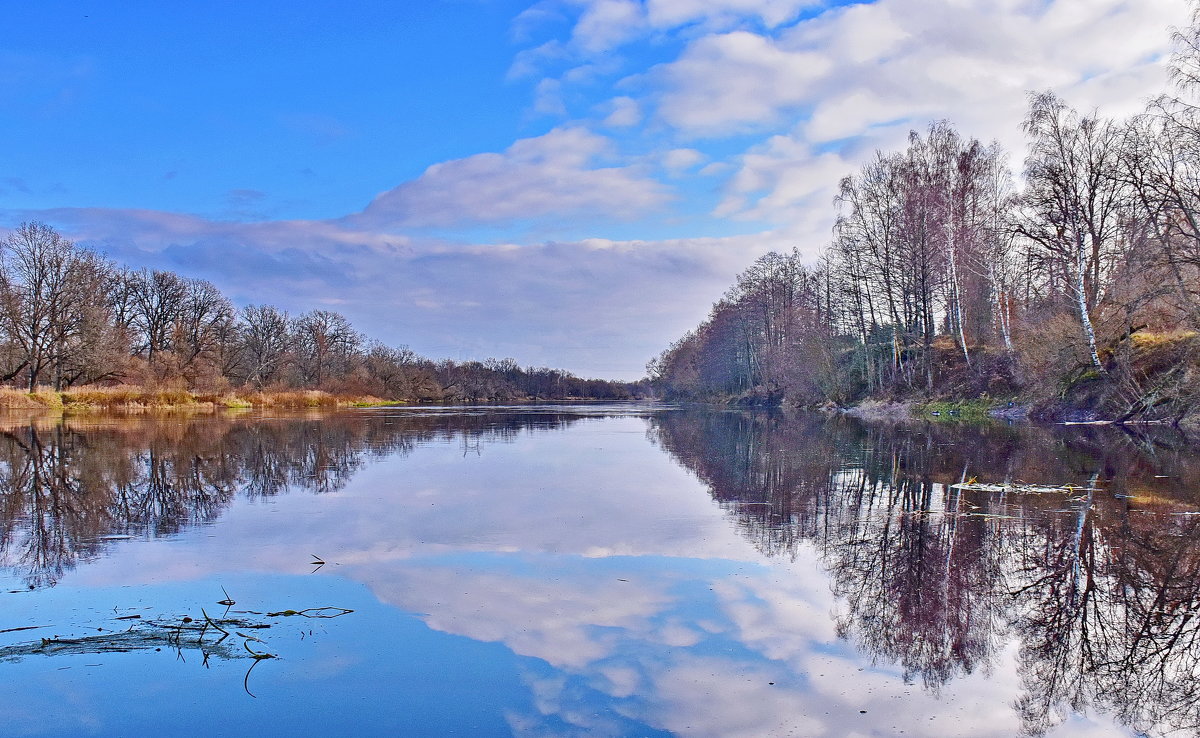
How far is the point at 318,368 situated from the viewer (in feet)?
261

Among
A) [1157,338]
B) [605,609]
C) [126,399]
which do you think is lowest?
[605,609]

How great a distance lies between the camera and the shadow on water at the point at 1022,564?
3943 mm

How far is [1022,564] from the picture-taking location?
6.04 meters

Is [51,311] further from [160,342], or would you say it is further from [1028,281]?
[1028,281]

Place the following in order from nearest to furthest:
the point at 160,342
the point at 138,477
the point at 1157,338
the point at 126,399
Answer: the point at 138,477
the point at 1157,338
the point at 126,399
the point at 160,342

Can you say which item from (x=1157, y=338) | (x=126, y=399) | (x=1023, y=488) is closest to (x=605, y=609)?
(x=1023, y=488)

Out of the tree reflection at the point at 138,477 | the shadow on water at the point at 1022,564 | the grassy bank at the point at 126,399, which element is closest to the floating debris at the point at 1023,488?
the shadow on water at the point at 1022,564

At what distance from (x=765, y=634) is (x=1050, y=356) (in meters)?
23.9

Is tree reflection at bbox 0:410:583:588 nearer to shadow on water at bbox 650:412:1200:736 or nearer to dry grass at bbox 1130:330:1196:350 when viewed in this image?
shadow on water at bbox 650:412:1200:736

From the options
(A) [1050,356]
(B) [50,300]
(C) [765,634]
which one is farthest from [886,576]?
(B) [50,300]

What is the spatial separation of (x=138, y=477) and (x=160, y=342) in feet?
192

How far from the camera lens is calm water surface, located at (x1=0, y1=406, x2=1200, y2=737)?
3516 mm

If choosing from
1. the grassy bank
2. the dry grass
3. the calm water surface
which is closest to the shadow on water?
the calm water surface

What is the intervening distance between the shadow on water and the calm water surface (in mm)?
28
